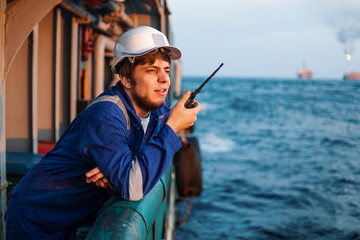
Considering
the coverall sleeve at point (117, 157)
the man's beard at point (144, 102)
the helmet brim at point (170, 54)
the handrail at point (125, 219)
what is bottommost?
the handrail at point (125, 219)

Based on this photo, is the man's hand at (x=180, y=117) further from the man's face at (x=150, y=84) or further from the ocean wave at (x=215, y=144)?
the ocean wave at (x=215, y=144)

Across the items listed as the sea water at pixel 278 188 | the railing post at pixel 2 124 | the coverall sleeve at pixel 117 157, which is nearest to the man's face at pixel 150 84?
the coverall sleeve at pixel 117 157

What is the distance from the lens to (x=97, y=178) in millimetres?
1937

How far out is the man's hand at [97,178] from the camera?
1932 millimetres

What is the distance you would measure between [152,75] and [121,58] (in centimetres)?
22

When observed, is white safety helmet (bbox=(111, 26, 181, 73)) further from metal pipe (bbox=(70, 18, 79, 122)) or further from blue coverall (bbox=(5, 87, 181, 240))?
metal pipe (bbox=(70, 18, 79, 122))

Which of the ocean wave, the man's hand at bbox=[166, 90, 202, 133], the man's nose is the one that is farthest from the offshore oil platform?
the ocean wave

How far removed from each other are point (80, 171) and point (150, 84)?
654 mm

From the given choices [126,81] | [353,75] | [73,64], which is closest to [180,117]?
[126,81]

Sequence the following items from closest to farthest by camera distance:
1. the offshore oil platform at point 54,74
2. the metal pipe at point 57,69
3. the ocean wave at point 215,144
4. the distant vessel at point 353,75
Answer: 1. the offshore oil platform at point 54,74
2. the metal pipe at point 57,69
3. the ocean wave at point 215,144
4. the distant vessel at point 353,75

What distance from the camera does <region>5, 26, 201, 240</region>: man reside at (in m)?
1.91

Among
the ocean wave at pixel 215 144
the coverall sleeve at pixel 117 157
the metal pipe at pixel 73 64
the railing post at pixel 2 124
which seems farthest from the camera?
the ocean wave at pixel 215 144

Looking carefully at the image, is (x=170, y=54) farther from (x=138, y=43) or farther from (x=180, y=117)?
(x=180, y=117)

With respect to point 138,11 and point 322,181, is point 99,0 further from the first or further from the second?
point 322,181
